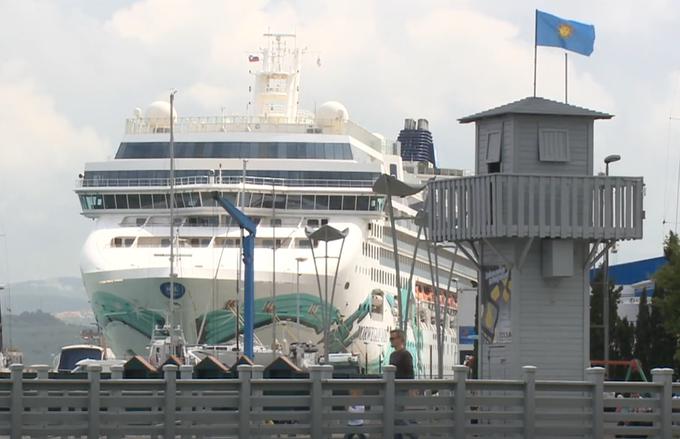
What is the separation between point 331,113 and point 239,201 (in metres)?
9.32

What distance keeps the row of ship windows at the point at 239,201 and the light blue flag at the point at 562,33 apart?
51.1m

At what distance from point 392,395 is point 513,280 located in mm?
10390

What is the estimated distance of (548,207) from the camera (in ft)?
105

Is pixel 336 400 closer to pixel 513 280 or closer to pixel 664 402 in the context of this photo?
pixel 664 402

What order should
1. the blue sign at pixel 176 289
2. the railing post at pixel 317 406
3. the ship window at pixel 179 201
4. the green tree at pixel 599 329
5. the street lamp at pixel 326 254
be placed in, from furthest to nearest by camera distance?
the ship window at pixel 179 201 < the blue sign at pixel 176 289 < the street lamp at pixel 326 254 < the green tree at pixel 599 329 < the railing post at pixel 317 406

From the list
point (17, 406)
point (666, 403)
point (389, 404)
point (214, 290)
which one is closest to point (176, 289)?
point (214, 290)

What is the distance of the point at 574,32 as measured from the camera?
36250 mm

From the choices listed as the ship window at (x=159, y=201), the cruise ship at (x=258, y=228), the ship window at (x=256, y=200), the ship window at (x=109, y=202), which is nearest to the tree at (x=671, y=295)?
the cruise ship at (x=258, y=228)

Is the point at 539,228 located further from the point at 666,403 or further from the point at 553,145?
the point at 666,403

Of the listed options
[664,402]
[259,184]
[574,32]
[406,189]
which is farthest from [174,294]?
[664,402]

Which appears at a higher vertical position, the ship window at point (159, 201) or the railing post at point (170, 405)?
the ship window at point (159, 201)

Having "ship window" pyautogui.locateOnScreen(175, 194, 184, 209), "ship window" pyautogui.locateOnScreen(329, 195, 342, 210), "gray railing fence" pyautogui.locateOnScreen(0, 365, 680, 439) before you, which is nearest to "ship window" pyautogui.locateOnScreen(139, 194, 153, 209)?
"ship window" pyautogui.locateOnScreen(175, 194, 184, 209)

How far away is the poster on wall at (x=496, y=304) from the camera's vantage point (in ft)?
105

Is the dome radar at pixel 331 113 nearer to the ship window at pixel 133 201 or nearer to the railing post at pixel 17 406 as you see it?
the ship window at pixel 133 201
